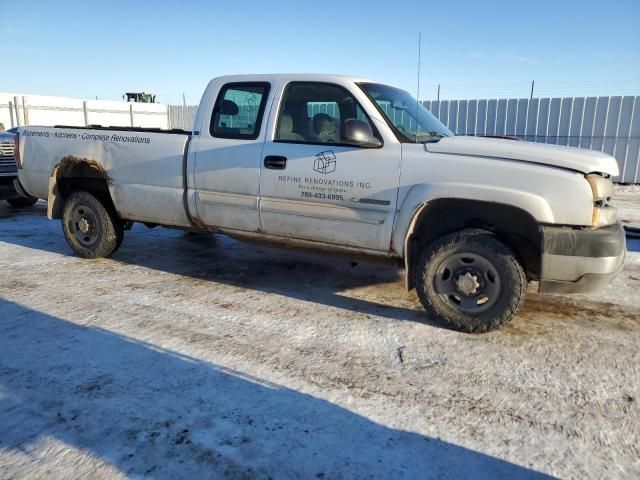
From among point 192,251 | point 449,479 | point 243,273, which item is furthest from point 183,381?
point 192,251

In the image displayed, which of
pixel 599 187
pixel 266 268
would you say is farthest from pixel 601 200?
pixel 266 268

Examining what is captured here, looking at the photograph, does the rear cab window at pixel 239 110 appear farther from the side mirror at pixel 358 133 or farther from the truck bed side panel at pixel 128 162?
the side mirror at pixel 358 133

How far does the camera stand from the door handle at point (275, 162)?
427 centimetres

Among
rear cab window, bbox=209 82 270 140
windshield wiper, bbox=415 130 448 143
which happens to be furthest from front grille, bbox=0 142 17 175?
windshield wiper, bbox=415 130 448 143

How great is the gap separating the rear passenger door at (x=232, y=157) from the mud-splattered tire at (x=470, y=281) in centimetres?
173

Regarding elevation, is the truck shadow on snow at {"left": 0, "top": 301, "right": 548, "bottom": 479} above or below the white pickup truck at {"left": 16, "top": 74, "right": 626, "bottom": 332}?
below

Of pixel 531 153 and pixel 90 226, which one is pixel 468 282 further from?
pixel 90 226

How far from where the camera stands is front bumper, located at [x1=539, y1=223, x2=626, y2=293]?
132 inches

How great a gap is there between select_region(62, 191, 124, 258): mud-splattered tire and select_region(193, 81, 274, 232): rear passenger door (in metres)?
1.47

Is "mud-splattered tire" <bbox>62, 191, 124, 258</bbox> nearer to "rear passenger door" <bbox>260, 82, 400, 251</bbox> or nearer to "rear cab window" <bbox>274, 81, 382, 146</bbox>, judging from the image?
"rear passenger door" <bbox>260, 82, 400, 251</bbox>

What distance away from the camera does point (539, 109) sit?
15109 mm

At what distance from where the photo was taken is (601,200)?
138 inches

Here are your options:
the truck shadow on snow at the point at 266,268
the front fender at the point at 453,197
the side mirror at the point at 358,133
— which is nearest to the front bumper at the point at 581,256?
the front fender at the point at 453,197

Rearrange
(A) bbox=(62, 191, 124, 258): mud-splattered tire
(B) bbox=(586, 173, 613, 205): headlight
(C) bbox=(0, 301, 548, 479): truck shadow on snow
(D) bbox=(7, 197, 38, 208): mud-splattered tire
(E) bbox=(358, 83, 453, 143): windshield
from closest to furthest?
(C) bbox=(0, 301, 548, 479): truck shadow on snow < (B) bbox=(586, 173, 613, 205): headlight < (E) bbox=(358, 83, 453, 143): windshield < (A) bbox=(62, 191, 124, 258): mud-splattered tire < (D) bbox=(7, 197, 38, 208): mud-splattered tire
